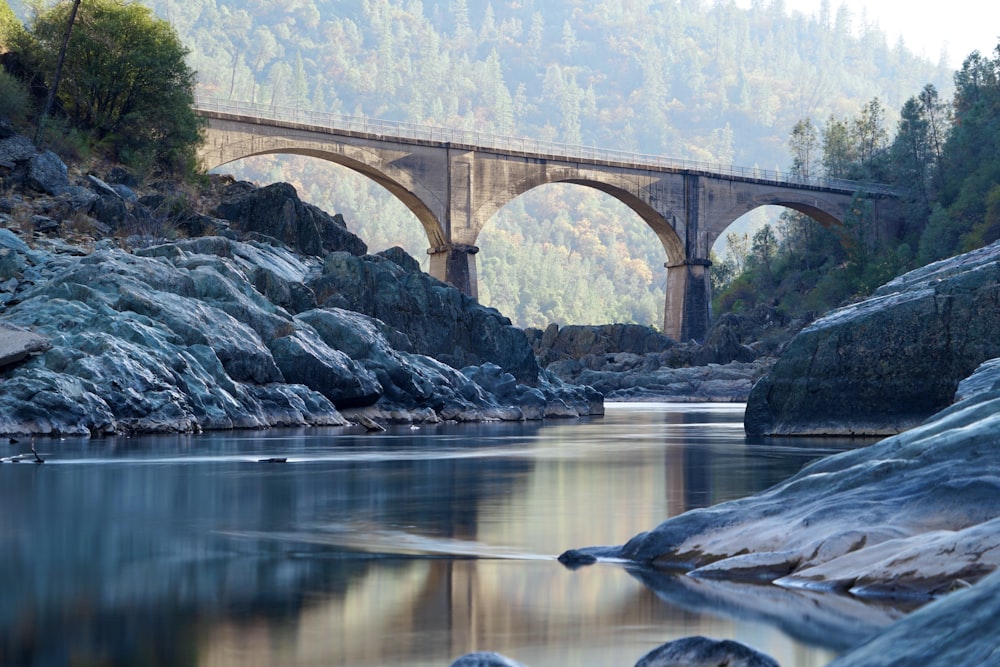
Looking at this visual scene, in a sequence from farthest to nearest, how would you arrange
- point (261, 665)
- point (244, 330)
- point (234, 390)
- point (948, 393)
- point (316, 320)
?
point (316, 320) < point (244, 330) < point (234, 390) < point (948, 393) < point (261, 665)

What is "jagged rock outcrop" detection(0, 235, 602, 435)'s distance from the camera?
55.9 feet

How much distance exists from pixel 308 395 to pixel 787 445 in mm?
9473

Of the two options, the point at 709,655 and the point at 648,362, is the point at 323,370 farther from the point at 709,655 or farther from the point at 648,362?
the point at 648,362

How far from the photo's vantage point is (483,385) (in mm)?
28578

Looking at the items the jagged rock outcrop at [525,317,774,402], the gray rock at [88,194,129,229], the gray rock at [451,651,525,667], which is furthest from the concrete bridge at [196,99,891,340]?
the gray rock at [451,651,525,667]

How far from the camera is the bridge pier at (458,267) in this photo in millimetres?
54500

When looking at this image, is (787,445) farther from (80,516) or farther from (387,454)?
(80,516)

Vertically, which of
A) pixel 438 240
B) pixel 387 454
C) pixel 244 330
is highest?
pixel 438 240

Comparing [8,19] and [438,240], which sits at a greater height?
[8,19]

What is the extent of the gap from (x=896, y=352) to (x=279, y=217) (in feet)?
71.3

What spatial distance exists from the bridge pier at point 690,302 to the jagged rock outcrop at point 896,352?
152 ft

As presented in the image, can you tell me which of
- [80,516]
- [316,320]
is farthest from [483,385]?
[80,516]

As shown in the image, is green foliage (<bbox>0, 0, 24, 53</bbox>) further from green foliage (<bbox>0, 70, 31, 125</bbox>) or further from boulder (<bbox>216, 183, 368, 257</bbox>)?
boulder (<bbox>216, 183, 368, 257</bbox>)

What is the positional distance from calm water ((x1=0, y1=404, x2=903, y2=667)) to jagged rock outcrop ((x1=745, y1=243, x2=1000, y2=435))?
445 centimetres
